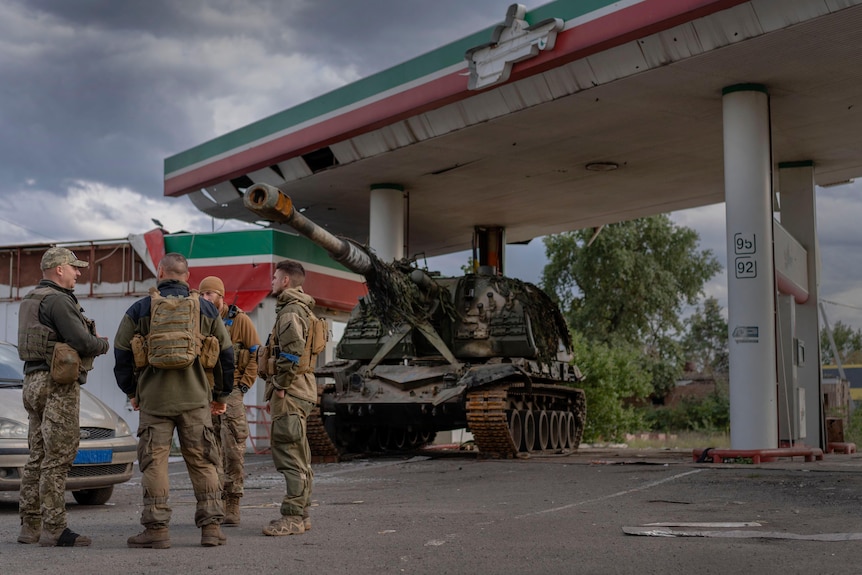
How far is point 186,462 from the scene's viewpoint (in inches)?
270

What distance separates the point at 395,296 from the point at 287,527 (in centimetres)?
888

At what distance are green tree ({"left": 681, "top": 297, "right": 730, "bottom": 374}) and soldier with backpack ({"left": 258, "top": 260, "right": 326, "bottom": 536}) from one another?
1955 inches

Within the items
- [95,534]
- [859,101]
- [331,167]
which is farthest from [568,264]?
[95,534]

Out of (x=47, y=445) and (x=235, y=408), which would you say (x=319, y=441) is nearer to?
(x=235, y=408)

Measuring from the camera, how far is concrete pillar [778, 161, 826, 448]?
730 inches

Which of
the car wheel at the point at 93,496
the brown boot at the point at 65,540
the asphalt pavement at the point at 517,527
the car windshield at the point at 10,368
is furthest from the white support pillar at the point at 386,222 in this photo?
the brown boot at the point at 65,540

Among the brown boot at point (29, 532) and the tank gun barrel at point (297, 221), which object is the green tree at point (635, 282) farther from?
the brown boot at point (29, 532)

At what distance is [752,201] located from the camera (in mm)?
14523

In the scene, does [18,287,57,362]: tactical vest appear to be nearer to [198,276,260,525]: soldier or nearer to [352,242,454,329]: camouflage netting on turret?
[198,276,260,525]: soldier

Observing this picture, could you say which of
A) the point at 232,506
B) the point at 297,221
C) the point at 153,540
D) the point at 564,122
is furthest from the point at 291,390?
the point at 564,122

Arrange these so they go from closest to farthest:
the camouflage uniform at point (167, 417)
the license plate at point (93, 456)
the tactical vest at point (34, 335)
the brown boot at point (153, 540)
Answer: the brown boot at point (153, 540) → the camouflage uniform at point (167, 417) → the tactical vest at point (34, 335) → the license plate at point (93, 456)

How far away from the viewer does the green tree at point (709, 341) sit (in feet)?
184

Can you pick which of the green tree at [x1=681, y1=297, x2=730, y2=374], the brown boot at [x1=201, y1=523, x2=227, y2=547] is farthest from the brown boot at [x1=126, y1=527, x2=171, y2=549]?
the green tree at [x1=681, y1=297, x2=730, y2=374]

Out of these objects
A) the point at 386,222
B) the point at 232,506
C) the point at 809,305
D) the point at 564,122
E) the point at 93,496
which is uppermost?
the point at 564,122
